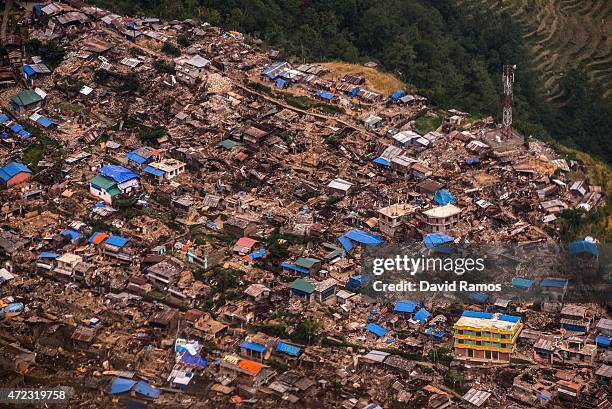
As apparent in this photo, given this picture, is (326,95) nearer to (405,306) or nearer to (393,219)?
(393,219)

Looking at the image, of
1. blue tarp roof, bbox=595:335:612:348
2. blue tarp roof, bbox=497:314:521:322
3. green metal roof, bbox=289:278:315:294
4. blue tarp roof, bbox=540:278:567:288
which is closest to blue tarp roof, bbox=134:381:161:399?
green metal roof, bbox=289:278:315:294

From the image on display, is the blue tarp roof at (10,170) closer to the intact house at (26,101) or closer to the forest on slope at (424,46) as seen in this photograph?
the intact house at (26,101)

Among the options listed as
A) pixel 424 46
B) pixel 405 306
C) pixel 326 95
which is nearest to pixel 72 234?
pixel 405 306

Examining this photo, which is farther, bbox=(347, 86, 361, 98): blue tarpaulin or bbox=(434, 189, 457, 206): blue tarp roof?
bbox=(347, 86, 361, 98): blue tarpaulin

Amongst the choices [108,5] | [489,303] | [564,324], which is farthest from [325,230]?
[108,5]

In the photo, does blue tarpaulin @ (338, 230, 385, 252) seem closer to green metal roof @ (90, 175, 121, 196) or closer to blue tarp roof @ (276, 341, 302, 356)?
blue tarp roof @ (276, 341, 302, 356)

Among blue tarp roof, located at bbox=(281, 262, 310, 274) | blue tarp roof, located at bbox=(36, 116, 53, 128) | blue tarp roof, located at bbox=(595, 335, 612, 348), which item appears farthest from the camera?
blue tarp roof, located at bbox=(36, 116, 53, 128)
